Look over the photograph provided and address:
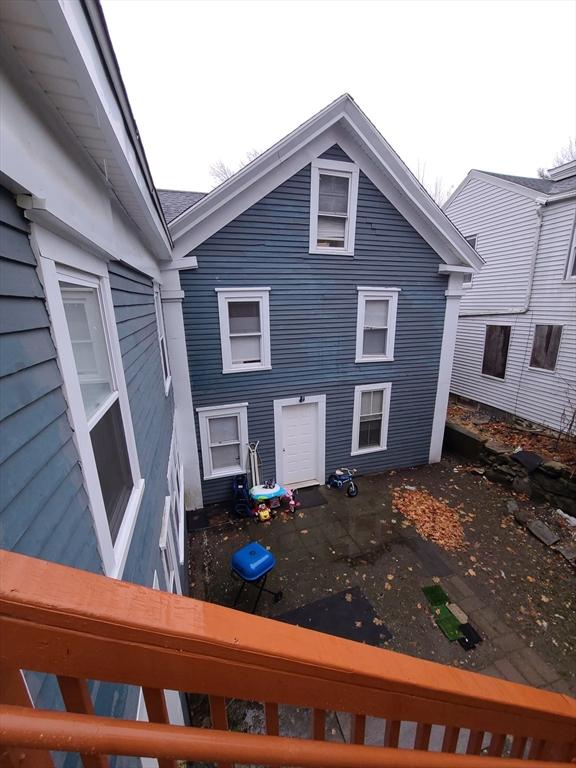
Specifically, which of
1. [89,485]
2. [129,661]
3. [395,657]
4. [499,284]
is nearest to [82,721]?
[129,661]

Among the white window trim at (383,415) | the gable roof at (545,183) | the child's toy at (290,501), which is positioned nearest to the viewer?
the child's toy at (290,501)

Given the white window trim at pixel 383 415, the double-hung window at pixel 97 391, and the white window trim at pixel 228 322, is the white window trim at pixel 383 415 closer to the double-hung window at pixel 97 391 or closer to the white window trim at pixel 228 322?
the white window trim at pixel 228 322

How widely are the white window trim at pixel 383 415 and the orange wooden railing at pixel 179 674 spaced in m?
7.13

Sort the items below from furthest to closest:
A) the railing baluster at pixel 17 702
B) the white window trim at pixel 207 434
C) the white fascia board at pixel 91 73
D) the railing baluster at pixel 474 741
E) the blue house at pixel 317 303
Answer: the white window trim at pixel 207 434
the blue house at pixel 317 303
the railing baluster at pixel 474 741
the white fascia board at pixel 91 73
the railing baluster at pixel 17 702

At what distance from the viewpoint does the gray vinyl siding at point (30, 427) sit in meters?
1.01

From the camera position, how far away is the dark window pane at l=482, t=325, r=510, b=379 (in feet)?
35.4

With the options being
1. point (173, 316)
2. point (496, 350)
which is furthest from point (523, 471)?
point (173, 316)

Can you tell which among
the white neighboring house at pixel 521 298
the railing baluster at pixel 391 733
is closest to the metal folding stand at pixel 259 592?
the railing baluster at pixel 391 733

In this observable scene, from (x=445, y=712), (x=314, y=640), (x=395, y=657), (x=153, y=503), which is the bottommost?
(x=153, y=503)

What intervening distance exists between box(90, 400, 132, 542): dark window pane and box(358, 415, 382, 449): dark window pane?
268 inches

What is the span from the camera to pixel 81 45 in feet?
3.96

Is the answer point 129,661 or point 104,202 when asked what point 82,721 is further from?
point 104,202

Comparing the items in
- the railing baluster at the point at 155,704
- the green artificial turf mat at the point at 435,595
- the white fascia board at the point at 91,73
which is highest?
the white fascia board at the point at 91,73

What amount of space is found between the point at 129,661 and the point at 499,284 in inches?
527
